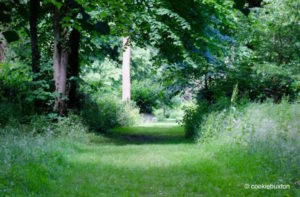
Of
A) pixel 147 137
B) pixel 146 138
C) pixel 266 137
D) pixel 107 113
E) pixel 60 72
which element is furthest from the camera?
pixel 107 113

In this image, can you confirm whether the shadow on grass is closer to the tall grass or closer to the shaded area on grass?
the shaded area on grass

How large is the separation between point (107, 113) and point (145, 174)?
52.1ft

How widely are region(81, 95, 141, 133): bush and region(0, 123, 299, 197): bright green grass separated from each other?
25.3 feet

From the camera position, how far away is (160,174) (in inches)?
313

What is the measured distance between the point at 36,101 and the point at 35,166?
8049 mm

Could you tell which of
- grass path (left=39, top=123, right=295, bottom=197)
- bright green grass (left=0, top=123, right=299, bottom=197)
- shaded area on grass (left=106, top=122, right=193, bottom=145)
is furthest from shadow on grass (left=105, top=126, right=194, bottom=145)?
bright green grass (left=0, top=123, right=299, bottom=197)

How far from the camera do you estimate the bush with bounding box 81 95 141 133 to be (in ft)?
60.1

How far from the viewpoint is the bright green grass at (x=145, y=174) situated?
20.7 feet

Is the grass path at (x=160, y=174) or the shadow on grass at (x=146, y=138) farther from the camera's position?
the shadow on grass at (x=146, y=138)

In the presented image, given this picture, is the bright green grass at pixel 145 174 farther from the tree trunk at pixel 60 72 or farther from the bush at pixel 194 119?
the bush at pixel 194 119

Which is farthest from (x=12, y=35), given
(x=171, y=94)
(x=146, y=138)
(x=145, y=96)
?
(x=145, y=96)

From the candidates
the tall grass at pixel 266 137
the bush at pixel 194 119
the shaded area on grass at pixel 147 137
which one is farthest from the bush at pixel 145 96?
the tall grass at pixel 266 137

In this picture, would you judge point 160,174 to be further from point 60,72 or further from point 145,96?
point 145,96

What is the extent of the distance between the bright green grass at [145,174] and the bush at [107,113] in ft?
25.3
